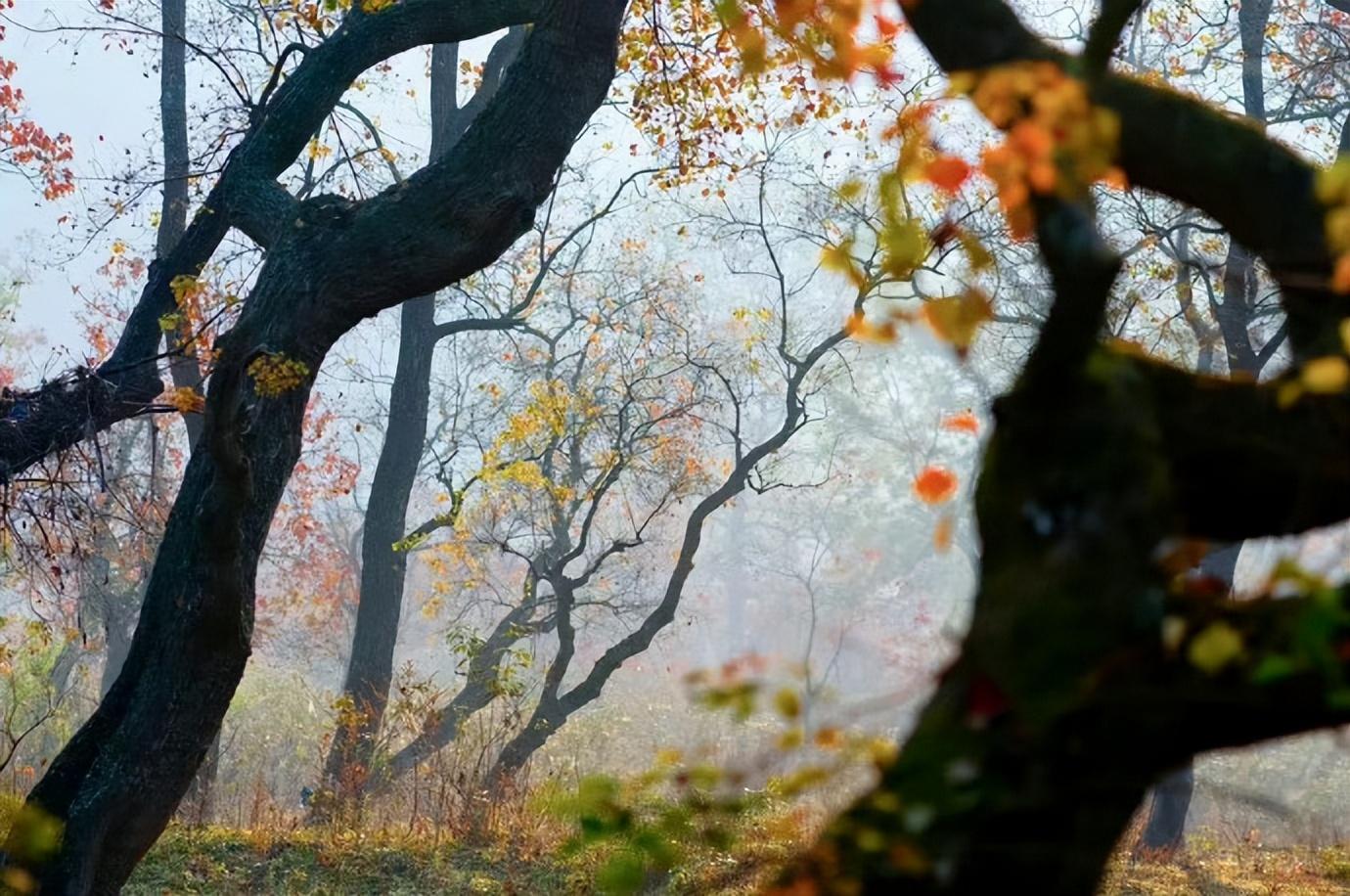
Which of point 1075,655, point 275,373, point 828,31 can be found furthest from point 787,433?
point 1075,655

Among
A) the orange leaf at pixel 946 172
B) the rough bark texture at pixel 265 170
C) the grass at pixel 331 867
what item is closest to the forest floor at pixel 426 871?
the grass at pixel 331 867

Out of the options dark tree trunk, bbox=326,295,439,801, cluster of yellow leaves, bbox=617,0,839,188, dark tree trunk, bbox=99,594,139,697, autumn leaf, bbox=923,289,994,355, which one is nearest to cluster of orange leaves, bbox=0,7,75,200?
dark tree trunk, bbox=326,295,439,801

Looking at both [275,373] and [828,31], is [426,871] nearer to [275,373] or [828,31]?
[275,373]

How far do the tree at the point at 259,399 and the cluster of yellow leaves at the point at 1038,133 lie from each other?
3.00 metres

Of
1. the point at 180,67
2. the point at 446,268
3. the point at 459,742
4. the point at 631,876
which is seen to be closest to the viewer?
the point at 631,876

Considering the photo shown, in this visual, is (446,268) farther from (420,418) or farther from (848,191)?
(420,418)

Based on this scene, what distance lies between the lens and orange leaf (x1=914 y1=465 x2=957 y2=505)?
1766 mm

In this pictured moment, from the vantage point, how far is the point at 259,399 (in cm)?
462

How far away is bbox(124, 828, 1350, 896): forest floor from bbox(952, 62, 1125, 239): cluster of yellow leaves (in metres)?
4.83

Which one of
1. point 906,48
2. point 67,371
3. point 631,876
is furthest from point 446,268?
point 906,48

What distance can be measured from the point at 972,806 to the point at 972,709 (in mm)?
118

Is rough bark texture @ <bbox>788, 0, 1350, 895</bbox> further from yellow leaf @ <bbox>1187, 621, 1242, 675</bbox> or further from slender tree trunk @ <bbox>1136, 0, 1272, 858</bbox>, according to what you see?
slender tree trunk @ <bbox>1136, 0, 1272, 858</bbox>

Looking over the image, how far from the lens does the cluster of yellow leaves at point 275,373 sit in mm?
4434

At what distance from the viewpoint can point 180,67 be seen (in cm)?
1112
